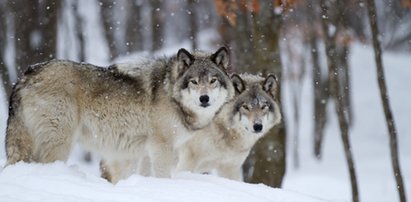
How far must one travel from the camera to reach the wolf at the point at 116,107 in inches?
239

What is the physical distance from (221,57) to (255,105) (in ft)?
3.44

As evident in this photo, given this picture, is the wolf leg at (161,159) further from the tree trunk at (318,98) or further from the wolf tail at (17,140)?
the tree trunk at (318,98)

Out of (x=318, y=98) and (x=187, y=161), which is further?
(x=318, y=98)

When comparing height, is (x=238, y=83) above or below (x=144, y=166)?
above

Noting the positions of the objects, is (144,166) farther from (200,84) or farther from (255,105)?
(255,105)

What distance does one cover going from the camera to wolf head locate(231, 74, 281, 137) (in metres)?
Answer: 7.61

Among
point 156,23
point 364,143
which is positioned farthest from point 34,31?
point 364,143

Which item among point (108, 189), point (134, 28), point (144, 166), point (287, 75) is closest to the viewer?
point (108, 189)

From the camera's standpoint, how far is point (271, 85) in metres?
7.92

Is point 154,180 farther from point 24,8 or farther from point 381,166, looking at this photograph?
point 381,166

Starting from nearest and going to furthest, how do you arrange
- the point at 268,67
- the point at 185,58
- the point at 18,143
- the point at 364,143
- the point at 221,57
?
the point at 18,143 → the point at 185,58 → the point at 221,57 → the point at 268,67 → the point at 364,143

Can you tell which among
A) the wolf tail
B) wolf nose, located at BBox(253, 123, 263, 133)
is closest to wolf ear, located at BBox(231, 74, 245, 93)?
wolf nose, located at BBox(253, 123, 263, 133)

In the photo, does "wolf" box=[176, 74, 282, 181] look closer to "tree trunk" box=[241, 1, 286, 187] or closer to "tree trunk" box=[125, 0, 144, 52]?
"tree trunk" box=[241, 1, 286, 187]

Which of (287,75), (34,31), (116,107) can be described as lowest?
(116,107)
